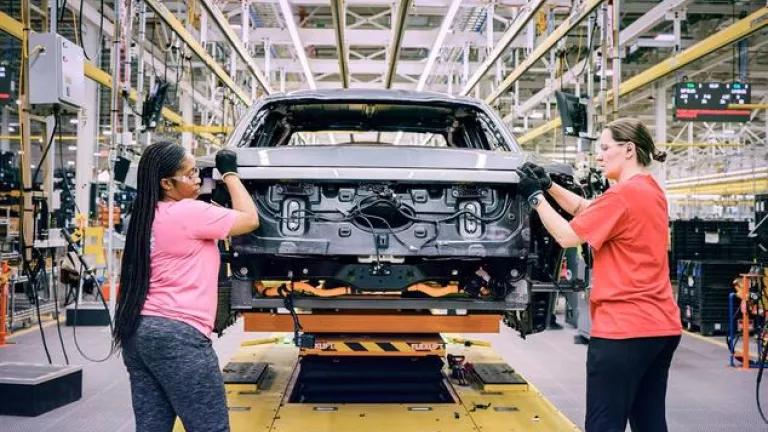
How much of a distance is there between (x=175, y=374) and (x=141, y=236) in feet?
1.56

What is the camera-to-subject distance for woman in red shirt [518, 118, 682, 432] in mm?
2270

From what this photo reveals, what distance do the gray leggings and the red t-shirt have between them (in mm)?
1368

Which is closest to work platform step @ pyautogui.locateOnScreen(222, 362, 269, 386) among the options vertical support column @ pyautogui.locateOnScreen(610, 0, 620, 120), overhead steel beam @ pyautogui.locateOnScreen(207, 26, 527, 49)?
vertical support column @ pyautogui.locateOnScreen(610, 0, 620, 120)

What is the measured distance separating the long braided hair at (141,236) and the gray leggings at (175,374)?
53 millimetres

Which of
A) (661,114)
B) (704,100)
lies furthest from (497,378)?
(661,114)

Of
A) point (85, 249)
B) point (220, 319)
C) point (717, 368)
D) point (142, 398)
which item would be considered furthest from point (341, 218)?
point (85, 249)

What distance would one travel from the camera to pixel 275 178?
296 centimetres

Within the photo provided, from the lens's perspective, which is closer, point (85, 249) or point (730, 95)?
point (85, 249)

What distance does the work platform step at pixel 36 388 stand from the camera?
4.42 m

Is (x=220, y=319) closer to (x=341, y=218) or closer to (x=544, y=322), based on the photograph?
(x=341, y=218)

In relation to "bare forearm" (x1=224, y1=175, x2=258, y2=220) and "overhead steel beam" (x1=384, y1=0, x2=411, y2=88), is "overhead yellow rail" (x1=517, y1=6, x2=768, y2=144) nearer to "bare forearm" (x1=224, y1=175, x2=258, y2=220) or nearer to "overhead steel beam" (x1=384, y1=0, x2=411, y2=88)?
"overhead steel beam" (x1=384, y1=0, x2=411, y2=88)

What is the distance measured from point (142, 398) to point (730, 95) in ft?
37.6

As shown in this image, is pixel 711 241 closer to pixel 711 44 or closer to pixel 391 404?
pixel 711 44

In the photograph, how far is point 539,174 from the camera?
2840 millimetres
